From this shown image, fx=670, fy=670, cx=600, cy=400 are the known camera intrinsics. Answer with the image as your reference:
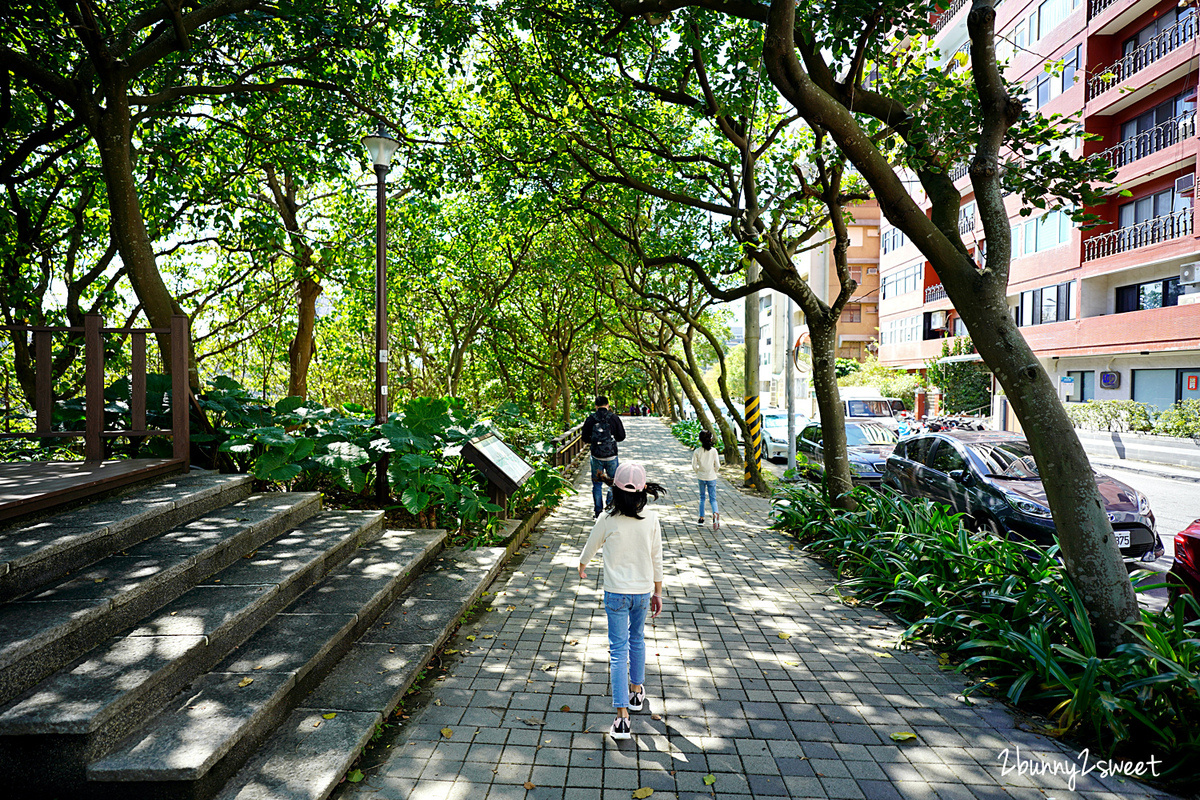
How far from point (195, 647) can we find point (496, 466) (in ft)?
14.9

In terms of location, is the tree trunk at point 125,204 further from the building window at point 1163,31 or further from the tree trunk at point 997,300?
the building window at point 1163,31

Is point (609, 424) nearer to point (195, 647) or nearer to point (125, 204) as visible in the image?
point (125, 204)

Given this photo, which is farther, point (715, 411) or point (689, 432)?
point (689, 432)

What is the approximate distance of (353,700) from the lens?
3867mm

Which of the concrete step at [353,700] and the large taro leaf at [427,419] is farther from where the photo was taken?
the large taro leaf at [427,419]

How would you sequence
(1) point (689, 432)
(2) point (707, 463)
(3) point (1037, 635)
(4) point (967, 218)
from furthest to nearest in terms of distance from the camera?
(4) point (967, 218)
(1) point (689, 432)
(2) point (707, 463)
(3) point (1037, 635)

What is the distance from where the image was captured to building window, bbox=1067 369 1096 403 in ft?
82.5

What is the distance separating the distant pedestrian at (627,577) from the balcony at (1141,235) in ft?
77.6

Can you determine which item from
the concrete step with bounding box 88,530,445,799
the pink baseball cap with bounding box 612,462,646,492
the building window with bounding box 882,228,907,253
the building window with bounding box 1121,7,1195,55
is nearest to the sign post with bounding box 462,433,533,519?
the concrete step with bounding box 88,530,445,799

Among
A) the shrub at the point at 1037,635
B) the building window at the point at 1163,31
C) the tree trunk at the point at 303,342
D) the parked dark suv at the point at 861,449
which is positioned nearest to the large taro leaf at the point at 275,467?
the tree trunk at the point at 303,342

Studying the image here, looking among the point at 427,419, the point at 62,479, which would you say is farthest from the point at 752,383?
the point at 62,479

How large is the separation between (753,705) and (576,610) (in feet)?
7.35

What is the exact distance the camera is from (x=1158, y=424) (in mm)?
19359

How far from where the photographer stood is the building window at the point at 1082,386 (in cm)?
2514
